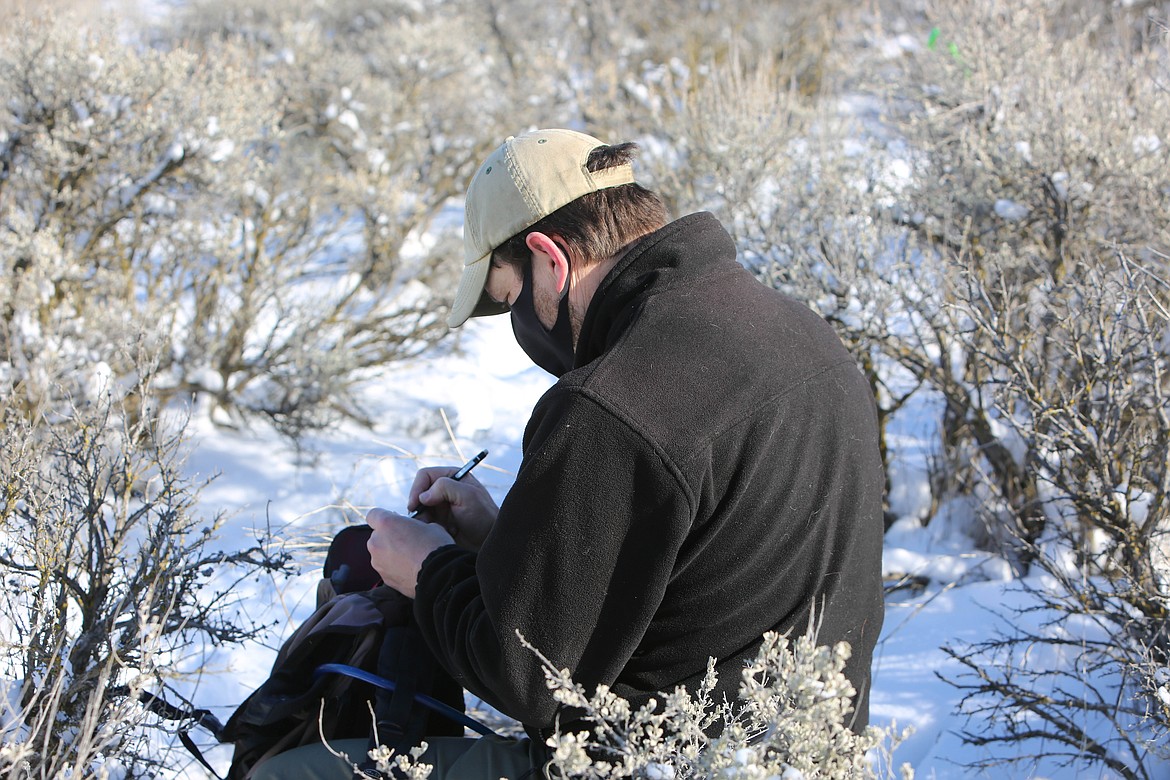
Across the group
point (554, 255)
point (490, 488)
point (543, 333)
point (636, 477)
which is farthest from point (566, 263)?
point (490, 488)

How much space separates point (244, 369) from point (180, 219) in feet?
2.86

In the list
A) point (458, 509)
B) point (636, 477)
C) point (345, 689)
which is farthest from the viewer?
point (458, 509)

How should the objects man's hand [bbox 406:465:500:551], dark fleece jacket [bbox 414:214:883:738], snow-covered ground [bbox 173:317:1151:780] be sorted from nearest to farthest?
dark fleece jacket [bbox 414:214:883:738], man's hand [bbox 406:465:500:551], snow-covered ground [bbox 173:317:1151:780]

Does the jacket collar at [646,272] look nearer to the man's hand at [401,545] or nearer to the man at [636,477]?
the man at [636,477]

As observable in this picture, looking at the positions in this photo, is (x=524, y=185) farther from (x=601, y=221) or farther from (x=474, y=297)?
(x=474, y=297)

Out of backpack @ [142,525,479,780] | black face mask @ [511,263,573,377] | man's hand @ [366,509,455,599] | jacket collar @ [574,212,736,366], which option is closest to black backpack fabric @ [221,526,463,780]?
backpack @ [142,525,479,780]

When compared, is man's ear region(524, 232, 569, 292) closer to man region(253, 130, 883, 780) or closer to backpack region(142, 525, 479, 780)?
man region(253, 130, 883, 780)

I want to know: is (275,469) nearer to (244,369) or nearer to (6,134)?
(244,369)

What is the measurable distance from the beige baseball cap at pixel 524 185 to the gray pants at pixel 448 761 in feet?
2.77

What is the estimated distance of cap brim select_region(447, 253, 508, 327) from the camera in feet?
5.94

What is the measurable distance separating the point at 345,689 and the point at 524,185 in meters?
0.98

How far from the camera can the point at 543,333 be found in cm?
176

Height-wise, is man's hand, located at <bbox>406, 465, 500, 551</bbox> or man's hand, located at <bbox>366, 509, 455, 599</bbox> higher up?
man's hand, located at <bbox>406, 465, 500, 551</bbox>

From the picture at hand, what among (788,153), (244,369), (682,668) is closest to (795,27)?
(788,153)
